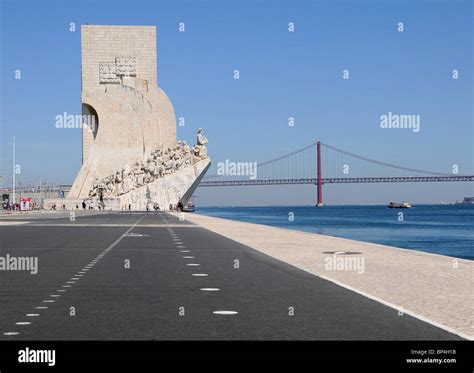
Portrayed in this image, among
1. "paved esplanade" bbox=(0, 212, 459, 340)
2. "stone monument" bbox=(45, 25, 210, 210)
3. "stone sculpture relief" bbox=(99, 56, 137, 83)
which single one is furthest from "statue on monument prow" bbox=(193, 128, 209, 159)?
"paved esplanade" bbox=(0, 212, 459, 340)

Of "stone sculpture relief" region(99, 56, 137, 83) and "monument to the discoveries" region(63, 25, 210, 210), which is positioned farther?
"stone sculpture relief" region(99, 56, 137, 83)

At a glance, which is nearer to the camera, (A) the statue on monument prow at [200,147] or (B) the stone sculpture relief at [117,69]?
(A) the statue on monument prow at [200,147]

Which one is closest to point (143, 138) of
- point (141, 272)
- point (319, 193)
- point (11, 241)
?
point (319, 193)

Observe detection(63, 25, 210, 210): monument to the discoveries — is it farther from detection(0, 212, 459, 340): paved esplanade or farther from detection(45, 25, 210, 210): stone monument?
detection(0, 212, 459, 340): paved esplanade

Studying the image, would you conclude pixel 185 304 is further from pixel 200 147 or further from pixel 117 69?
pixel 117 69

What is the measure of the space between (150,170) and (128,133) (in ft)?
32.8

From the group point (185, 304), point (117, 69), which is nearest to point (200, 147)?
point (117, 69)

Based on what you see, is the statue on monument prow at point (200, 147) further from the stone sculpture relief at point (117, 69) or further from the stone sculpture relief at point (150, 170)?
the stone sculpture relief at point (117, 69)

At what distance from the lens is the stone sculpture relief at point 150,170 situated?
2889 inches

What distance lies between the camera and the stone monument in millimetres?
73125

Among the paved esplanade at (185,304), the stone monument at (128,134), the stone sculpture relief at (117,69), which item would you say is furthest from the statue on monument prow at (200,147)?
the paved esplanade at (185,304)
